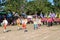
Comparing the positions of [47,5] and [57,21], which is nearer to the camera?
[57,21]

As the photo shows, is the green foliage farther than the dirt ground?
Yes

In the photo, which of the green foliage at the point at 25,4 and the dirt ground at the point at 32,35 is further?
the green foliage at the point at 25,4

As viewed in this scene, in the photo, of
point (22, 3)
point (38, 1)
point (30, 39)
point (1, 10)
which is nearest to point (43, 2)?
point (38, 1)

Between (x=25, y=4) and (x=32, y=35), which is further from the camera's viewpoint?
(x=25, y=4)

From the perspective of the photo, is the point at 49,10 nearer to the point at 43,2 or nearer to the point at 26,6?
the point at 43,2

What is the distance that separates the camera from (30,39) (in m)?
17.6

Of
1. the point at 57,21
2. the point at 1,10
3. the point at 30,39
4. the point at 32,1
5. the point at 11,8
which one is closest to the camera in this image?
the point at 30,39

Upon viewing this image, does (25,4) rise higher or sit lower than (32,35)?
lower

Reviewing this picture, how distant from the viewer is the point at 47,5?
1489 inches

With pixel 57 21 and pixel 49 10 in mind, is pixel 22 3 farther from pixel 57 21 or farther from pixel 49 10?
pixel 57 21

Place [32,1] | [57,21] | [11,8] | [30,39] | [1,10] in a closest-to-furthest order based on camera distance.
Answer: [30,39], [57,21], [11,8], [1,10], [32,1]

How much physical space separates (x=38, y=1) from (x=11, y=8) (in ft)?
13.8

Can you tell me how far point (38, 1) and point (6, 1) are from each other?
187 inches

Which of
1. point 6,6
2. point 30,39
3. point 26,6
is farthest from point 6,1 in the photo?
point 30,39
